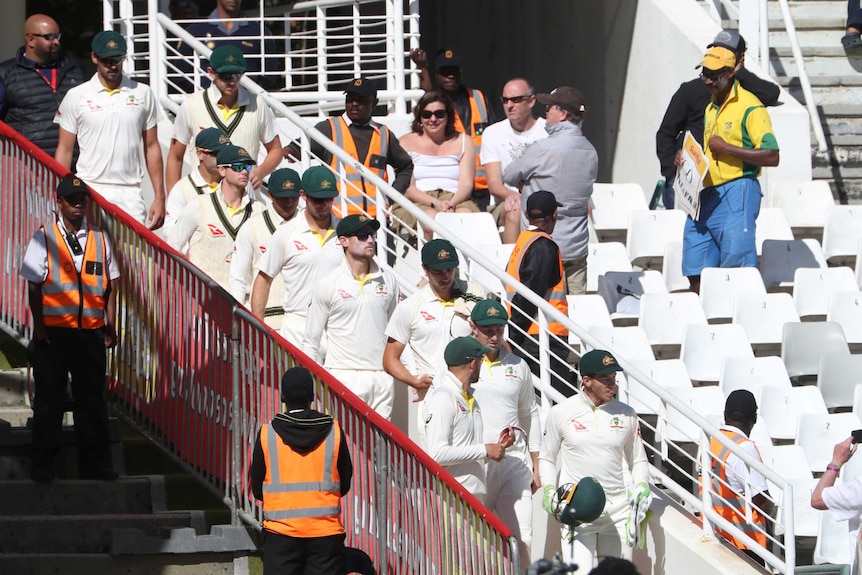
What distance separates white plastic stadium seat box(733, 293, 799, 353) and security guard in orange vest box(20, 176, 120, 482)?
4641 mm

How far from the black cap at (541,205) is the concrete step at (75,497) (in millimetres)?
2857

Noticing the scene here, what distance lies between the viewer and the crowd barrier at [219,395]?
28.0 ft

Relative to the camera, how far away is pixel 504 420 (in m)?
9.09

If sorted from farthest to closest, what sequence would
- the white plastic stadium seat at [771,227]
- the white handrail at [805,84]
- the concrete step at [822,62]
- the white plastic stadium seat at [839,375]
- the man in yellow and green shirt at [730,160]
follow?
the concrete step at [822,62], the white handrail at [805,84], the white plastic stadium seat at [771,227], the man in yellow and green shirt at [730,160], the white plastic stadium seat at [839,375]

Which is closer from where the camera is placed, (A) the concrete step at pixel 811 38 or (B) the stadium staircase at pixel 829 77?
(B) the stadium staircase at pixel 829 77

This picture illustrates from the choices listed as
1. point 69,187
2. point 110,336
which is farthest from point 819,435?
point 69,187

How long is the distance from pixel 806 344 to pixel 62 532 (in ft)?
17.4

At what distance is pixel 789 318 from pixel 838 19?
4992 mm

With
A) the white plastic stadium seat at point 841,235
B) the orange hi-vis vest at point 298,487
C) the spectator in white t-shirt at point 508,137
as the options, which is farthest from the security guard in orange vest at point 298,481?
the white plastic stadium seat at point 841,235

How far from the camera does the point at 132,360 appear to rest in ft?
32.1

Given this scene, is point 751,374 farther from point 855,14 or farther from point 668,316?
point 855,14

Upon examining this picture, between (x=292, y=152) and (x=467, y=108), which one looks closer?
(x=292, y=152)

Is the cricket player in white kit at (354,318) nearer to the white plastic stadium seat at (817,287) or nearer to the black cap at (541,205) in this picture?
the black cap at (541,205)

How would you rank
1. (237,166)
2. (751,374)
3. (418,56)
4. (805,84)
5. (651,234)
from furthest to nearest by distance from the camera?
(805,84) → (418,56) → (651,234) → (751,374) → (237,166)
